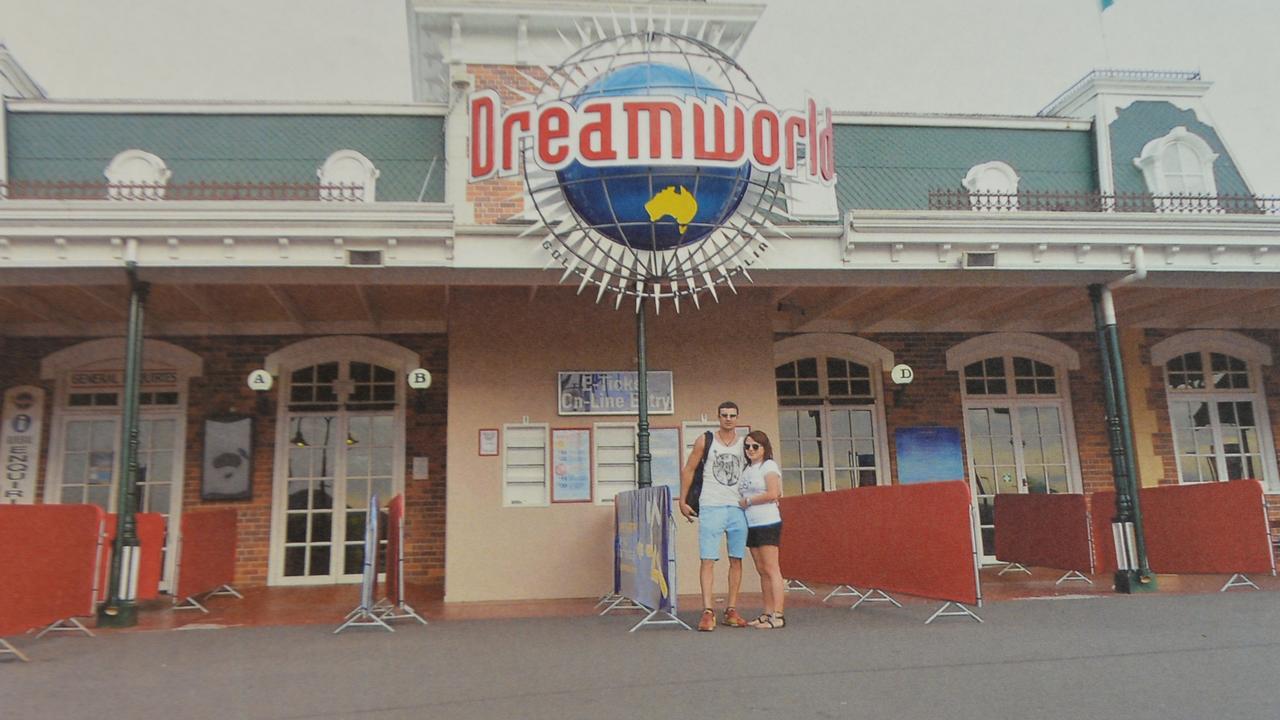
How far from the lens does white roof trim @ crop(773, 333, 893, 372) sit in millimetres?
12062

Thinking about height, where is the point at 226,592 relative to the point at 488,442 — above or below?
below

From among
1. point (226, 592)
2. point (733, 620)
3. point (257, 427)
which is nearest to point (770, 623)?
point (733, 620)

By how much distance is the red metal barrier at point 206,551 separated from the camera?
8766mm

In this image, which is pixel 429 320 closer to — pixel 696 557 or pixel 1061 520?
pixel 696 557

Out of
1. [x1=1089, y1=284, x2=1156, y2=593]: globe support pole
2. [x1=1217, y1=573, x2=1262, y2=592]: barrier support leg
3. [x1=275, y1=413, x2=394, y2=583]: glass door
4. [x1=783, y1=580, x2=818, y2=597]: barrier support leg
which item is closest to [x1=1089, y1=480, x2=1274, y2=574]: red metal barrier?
[x1=1217, y1=573, x2=1262, y2=592]: barrier support leg

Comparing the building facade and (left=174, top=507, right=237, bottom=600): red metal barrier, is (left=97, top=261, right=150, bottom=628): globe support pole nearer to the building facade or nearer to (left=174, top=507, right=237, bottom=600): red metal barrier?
the building facade

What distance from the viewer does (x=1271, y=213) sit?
10.0 m

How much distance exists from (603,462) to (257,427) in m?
4.57

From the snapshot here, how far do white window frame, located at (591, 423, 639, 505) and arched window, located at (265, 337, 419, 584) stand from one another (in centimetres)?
294

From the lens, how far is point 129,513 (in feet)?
25.7

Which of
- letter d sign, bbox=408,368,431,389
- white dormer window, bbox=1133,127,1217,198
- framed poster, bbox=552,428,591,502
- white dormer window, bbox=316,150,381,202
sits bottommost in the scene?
framed poster, bbox=552,428,591,502

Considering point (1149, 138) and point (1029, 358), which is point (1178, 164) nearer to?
point (1149, 138)

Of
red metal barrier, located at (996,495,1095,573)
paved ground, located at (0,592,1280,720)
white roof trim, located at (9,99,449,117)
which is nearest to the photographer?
paved ground, located at (0,592,1280,720)

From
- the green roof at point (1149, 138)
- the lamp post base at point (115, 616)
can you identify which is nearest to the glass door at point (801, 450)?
the green roof at point (1149, 138)
